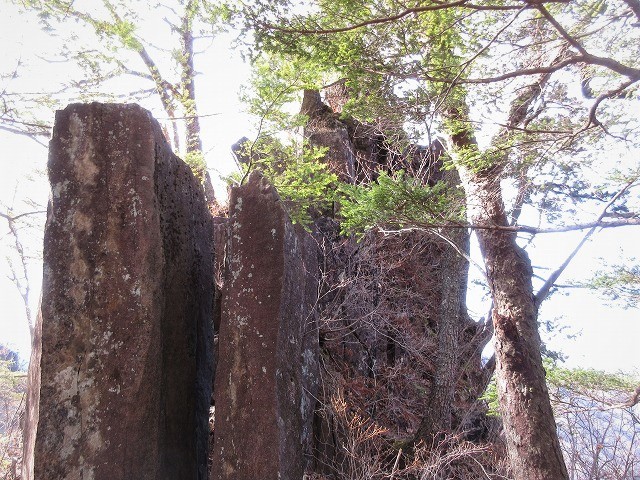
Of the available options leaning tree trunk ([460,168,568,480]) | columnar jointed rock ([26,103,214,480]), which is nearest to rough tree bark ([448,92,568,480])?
leaning tree trunk ([460,168,568,480])

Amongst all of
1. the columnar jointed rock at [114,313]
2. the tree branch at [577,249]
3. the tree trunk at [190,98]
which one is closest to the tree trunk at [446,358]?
the tree branch at [577,249]

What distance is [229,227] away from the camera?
4273mm

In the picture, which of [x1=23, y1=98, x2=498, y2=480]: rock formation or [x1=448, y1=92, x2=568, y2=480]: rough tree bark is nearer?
[x1=23, y1=98, x2=498, y2=480]: rock formation

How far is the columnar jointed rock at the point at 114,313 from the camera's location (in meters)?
3.37

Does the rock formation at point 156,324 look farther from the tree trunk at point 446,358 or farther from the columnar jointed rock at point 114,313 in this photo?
the tree trunk at point 446,358

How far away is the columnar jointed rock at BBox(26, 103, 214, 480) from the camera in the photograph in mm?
3369

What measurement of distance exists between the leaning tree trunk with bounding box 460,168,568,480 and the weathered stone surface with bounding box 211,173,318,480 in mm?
2116

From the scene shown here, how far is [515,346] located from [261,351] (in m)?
2.94

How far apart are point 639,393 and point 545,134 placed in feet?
13.5

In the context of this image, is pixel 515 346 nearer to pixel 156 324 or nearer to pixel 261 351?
pixel 261 351

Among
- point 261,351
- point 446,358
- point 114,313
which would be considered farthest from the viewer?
point 446,358

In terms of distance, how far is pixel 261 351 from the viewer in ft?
12.4

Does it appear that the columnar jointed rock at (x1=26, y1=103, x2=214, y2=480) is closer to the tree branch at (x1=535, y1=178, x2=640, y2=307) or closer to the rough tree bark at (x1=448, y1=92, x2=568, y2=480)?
the rough tree bark at (x1=448, y1=92, x2=568, y2=480)

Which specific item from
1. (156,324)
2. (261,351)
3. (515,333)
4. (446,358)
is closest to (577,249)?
(515,333)
